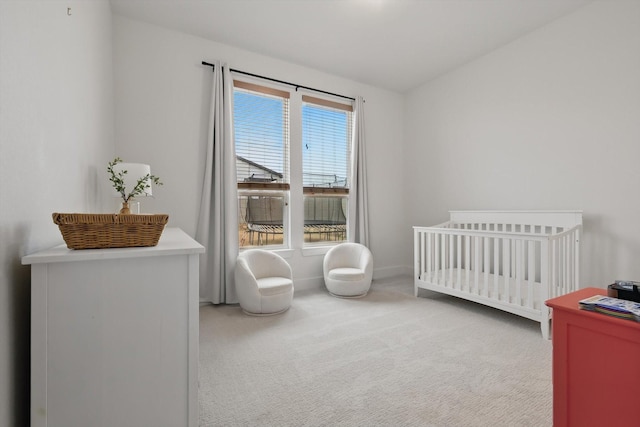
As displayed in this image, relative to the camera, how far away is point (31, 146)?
103 centimetres

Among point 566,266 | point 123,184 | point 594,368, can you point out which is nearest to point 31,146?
point 123,184

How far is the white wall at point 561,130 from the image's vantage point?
2.40 meters

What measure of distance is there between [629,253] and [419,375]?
7.07 ft

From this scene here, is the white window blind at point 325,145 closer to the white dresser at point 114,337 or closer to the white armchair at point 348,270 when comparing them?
the white armchair at point 348,270

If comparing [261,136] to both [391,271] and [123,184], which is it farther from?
[391,271]

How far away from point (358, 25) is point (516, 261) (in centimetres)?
261

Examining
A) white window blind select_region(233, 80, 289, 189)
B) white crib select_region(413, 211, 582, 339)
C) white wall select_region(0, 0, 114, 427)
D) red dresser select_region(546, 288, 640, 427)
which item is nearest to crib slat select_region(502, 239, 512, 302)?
white crib select_region(413, 211, 582, 339)

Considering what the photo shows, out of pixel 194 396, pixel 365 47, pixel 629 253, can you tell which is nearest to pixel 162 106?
pixel 365 47

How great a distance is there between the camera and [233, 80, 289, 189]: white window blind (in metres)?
3.30

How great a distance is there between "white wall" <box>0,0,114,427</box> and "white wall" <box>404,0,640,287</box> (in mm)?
A: 3756

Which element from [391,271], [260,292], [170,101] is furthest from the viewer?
[391,271]

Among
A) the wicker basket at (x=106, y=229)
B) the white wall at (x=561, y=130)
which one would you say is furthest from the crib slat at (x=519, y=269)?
the wicker basket at (x=106, y=229)

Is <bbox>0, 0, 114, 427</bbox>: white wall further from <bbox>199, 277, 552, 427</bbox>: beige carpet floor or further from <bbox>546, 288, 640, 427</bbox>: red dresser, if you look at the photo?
<bbox>546, 288, 640, 427</bbox>: red dresser

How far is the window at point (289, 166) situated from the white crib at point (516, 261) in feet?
4.16
